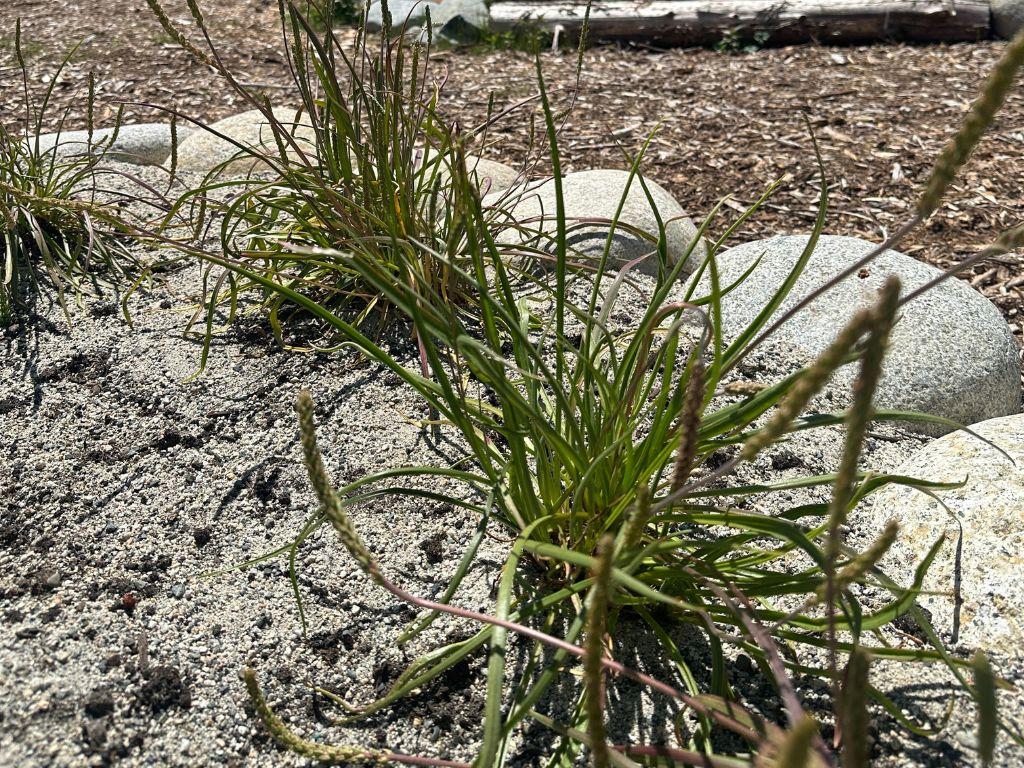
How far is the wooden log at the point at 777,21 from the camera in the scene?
5516 millimetres

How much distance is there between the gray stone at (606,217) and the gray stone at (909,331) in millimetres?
287

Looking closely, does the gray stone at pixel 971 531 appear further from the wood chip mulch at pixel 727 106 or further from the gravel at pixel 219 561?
the wood chip mulch at pixel 727 106

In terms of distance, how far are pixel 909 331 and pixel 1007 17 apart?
13.0 feet

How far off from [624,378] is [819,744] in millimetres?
819

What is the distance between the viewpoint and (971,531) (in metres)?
1.86

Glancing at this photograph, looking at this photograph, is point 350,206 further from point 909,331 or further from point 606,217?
point 909,331

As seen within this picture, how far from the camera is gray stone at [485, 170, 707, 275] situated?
9.57 ft

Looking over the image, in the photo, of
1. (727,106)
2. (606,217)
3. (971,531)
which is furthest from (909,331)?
(727,106)

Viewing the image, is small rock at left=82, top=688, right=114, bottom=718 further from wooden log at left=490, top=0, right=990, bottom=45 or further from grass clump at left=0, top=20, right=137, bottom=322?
wooden log at left=490, top=0, right=990, bottom=45

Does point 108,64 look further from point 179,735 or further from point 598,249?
point 179,735

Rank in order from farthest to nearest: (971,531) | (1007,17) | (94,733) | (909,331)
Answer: (1007,17) < (909,331) < (971,531) < (94,733)

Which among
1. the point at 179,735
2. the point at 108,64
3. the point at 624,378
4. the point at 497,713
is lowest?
the point at 179,735

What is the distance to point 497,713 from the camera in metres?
1.21

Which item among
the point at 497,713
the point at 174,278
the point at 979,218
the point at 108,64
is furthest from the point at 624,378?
the point at 108,64
